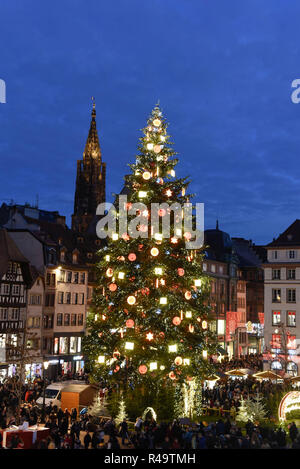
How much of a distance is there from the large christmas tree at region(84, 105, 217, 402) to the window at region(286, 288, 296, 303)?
3588 centimetres

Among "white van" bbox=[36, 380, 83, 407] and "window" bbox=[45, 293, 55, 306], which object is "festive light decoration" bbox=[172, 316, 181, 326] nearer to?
"white van" bbox=[36, 380, 83, 407]

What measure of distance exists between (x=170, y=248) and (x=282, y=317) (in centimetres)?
3860

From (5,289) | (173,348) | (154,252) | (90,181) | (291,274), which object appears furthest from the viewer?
(90,181)

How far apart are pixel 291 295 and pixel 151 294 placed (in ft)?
131

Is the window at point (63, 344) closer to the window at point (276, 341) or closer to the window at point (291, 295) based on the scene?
the window at point (276, 341)

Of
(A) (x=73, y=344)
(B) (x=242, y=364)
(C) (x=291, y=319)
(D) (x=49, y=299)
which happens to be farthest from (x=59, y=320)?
(C) (x=291, y=319)

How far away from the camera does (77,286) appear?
61.0m

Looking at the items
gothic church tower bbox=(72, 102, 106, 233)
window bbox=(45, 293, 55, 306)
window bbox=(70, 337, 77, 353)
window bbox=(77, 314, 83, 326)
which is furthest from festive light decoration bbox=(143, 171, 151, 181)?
gothic church tower bbox=(72, 102, 106, 233)

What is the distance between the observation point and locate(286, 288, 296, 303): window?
61.6m

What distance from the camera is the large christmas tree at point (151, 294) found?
25.3 m

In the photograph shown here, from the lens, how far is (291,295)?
2437 inches

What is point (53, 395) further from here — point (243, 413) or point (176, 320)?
point (176, 320)
